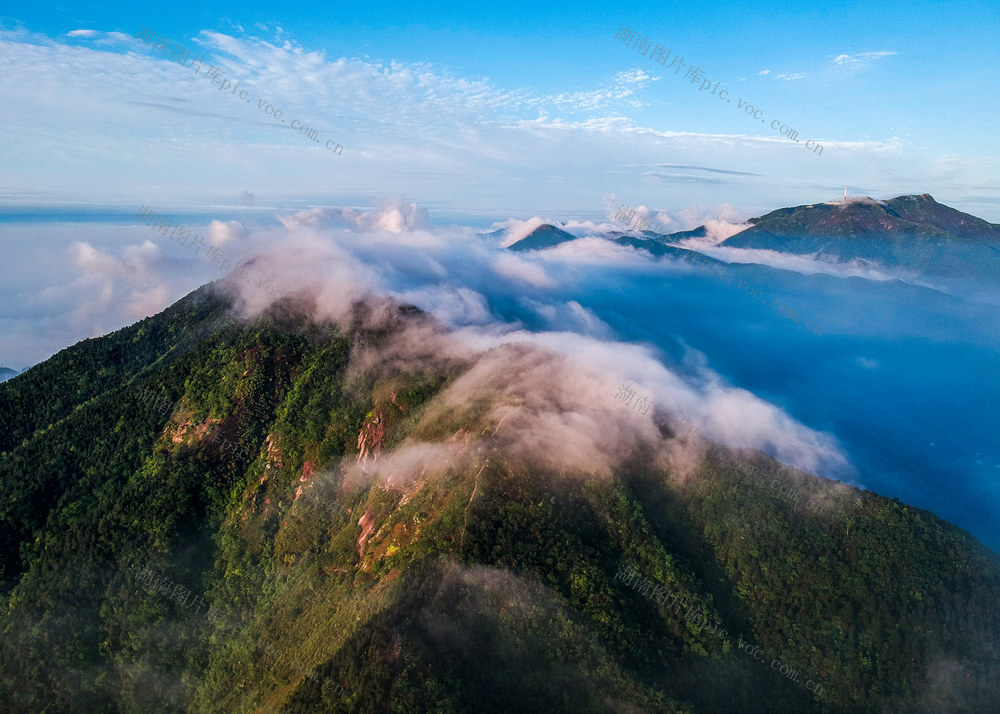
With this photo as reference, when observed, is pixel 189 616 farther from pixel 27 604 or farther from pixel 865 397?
pixel 865 397

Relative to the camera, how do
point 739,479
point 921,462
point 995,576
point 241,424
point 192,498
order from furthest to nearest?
point 921,462 < point 241,424 < point 192,498 < point 739,479 < point 995,576

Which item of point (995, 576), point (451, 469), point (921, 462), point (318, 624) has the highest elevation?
point (451, 469)

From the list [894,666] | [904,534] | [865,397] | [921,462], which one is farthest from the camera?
[865,397]

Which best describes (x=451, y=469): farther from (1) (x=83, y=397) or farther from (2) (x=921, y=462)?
(2) (x=921, y=462)

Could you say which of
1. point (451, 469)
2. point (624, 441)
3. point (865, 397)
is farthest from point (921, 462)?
point (451, 469)

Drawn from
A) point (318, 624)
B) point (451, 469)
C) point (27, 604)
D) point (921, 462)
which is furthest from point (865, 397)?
point (27, 604)

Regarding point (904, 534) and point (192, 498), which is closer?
point (904, 534)

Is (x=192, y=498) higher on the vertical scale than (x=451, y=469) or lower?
lower
